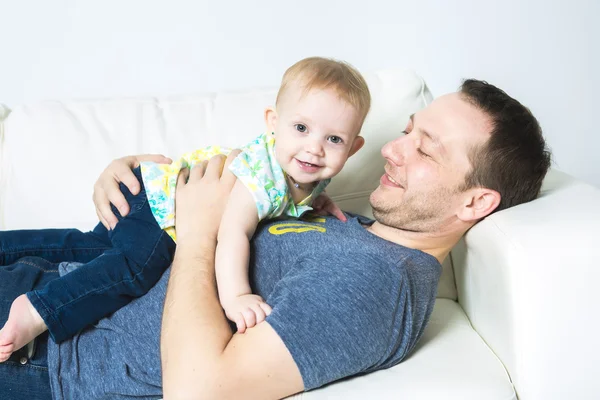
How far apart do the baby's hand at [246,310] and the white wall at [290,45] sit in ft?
6.30

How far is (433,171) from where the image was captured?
1.88 meters

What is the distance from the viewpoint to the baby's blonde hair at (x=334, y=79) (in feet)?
5.56

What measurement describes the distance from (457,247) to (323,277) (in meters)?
0.75

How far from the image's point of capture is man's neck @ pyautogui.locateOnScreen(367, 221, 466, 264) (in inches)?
75.8

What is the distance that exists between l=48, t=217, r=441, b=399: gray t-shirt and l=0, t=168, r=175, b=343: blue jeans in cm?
4

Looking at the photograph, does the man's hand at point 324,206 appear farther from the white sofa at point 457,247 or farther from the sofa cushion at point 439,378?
the sofa cushion at point 439,378

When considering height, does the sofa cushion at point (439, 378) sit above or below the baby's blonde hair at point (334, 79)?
below

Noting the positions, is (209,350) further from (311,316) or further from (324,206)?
(324,206)

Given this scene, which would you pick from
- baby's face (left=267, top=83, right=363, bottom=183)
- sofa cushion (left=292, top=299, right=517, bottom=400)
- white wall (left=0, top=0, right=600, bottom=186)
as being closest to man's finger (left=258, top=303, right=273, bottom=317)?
sofa cushion (left=292, top=299, right=517, bottom=400)

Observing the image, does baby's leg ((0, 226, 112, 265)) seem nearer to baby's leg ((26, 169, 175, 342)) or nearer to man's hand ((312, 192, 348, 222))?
baby's leg ((26, 169, 175, 342))

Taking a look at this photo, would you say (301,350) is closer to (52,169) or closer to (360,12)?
(52,169)

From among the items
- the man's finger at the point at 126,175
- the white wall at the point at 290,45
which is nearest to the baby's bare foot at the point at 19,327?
the man's finger at the point at 126,175

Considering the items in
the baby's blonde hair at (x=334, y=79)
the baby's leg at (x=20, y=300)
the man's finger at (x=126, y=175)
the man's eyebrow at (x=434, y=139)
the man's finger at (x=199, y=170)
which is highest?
the baby's blonde hair at (x=334, y=79)

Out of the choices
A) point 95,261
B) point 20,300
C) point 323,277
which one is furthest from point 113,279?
point 323,277
